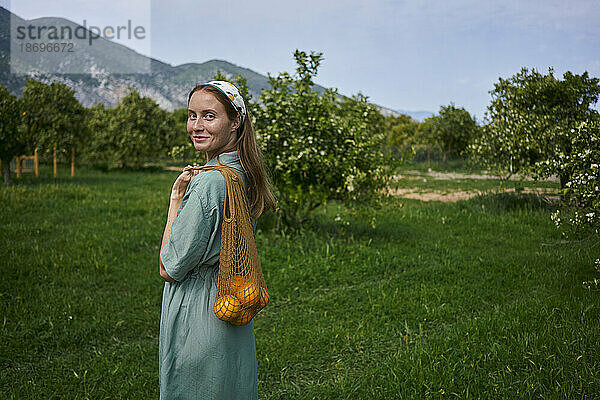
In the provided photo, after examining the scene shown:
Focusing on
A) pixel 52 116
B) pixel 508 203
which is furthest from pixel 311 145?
pixel 52 116

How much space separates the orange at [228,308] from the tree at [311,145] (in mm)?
5525

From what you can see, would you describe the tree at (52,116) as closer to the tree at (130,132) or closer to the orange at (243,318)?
the tree at (130,132)

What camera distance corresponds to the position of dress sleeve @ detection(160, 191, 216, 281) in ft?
5.97

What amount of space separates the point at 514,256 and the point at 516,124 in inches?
191

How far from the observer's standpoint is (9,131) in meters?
15.1

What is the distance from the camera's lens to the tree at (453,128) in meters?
28.4

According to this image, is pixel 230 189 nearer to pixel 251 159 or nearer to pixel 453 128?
pixel 251 159

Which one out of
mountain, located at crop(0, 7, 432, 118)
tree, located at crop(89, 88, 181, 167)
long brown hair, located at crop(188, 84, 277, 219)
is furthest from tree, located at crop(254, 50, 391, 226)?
mountain, located at crop(0, 7, 432, 118)

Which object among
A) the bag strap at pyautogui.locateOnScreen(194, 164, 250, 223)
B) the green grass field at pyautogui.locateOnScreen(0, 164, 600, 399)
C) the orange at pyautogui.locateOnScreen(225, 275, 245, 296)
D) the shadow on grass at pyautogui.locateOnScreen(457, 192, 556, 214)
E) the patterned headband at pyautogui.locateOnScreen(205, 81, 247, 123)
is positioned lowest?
the green grass field at pyautogui.locateOnScreen(0, 164, 600, 399)

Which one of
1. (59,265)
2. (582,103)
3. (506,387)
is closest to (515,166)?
(582,103)

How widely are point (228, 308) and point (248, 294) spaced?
0.34 ft

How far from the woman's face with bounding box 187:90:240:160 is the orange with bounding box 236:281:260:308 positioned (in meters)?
0.62

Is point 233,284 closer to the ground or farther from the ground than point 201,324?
farther from the ground

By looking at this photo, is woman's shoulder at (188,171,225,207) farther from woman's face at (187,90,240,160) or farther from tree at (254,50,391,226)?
tree at (254,50,391,226)
